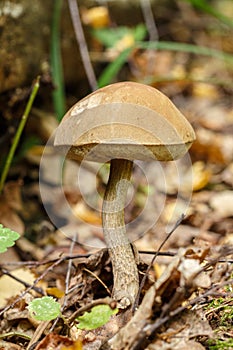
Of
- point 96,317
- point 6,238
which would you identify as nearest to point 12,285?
point 6,238

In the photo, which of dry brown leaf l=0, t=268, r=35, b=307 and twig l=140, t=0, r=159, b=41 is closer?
dry brown leaf l=0, t=268, r=35, b=307

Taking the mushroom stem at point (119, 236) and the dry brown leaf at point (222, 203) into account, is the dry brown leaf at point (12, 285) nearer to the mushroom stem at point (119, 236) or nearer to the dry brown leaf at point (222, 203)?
the mushroom stem at point (119, 236)

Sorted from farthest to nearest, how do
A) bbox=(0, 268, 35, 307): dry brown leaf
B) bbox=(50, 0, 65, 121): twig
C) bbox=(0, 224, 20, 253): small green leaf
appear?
bbox=(50, 0, 65, 121): twig → bbox=(0, 268, 35, 307): dry brown leaf → bbox=(0, 224, 20, 253): small green leaf

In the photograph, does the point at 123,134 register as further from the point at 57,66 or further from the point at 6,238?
the point at 57,66

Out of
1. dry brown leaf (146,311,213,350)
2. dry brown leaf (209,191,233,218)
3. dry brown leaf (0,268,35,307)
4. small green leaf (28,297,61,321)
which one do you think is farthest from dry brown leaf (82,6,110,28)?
dry brown leaf (146,311,213,350)

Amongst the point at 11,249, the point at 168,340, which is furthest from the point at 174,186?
the point at 168,340

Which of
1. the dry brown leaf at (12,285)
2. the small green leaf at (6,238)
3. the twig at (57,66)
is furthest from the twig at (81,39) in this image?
the small green leaf at (6,238)

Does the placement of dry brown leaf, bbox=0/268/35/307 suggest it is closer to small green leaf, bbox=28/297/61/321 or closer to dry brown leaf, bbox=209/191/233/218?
small green leaf, bbox=28/297/61/321
